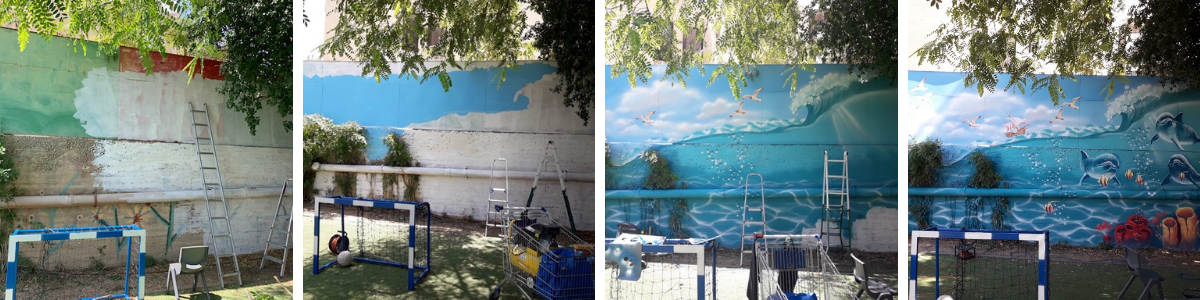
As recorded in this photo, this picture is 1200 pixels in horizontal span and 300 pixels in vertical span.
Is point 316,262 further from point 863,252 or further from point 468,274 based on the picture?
point 863,252

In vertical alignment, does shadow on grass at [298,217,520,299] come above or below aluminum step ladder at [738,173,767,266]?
below

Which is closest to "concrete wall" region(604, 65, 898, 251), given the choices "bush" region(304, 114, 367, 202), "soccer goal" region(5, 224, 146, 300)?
"bush" region(304, 114, 367, 202)

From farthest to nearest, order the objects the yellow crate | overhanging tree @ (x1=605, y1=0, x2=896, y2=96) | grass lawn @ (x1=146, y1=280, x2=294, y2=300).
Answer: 1. grass lawn @ (x1=146, y1=280, x2=294, y2=300)
2. the yellow crate
3. overhanging tree @ (x1=605, y1=0, x2=896, y2=96)

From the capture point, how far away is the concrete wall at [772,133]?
12.1 ft

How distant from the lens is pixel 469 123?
12.9 feet

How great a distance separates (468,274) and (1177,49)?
4.40 metres

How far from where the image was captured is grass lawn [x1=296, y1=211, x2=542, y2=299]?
155 inches

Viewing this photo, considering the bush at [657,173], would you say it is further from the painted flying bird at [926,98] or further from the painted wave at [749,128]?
the painted flying bird at [926,98]

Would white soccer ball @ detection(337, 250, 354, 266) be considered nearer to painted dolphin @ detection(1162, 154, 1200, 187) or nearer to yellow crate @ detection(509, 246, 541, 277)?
yellow crate @ detection(509, 246, 541, 277)

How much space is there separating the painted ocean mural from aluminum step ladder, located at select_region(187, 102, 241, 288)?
452 centimetres

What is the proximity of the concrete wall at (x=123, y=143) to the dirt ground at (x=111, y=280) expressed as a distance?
97 mm

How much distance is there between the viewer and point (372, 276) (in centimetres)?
406

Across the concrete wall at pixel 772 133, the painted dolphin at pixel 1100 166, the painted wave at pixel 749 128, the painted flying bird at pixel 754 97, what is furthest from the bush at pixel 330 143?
the painted dolphin at pixel 1100 166

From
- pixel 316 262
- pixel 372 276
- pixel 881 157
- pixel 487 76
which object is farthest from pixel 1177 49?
pixel 316 262
